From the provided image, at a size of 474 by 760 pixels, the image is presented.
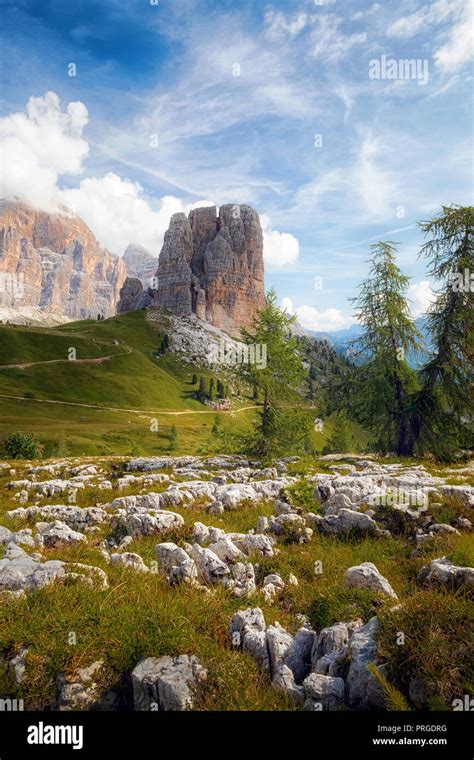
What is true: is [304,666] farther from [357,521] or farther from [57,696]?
[357,521]

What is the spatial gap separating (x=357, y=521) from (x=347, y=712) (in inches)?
271

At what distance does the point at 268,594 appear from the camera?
763cm

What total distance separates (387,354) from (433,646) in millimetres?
24583

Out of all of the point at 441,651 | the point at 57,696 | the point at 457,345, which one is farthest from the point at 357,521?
the point at 457,345

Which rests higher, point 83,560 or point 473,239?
point 473,239

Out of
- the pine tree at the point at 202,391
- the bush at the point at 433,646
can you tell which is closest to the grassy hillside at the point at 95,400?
the pine tree at the point at 202,391

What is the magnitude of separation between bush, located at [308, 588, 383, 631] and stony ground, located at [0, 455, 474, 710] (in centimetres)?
Result: 2

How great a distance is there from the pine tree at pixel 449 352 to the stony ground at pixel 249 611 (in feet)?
44.7

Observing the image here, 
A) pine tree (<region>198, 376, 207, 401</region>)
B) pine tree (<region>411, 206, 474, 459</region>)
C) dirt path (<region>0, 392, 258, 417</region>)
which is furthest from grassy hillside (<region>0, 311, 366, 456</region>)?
pine tree (<region>411, 206, 474, 459</region>)

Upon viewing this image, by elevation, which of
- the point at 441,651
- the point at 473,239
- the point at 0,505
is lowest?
the point at 0,505

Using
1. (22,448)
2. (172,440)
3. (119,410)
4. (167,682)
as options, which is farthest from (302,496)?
(119,410)

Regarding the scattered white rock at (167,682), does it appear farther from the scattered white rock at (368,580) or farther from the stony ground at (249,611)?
the scattered white rock at (368,580)

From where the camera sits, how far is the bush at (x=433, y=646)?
170 inches

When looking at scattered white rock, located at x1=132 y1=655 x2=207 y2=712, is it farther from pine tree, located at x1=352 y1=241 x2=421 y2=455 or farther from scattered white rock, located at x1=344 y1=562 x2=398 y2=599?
pine tree, located at x1=352 y1=241 x2=421 y2=455
